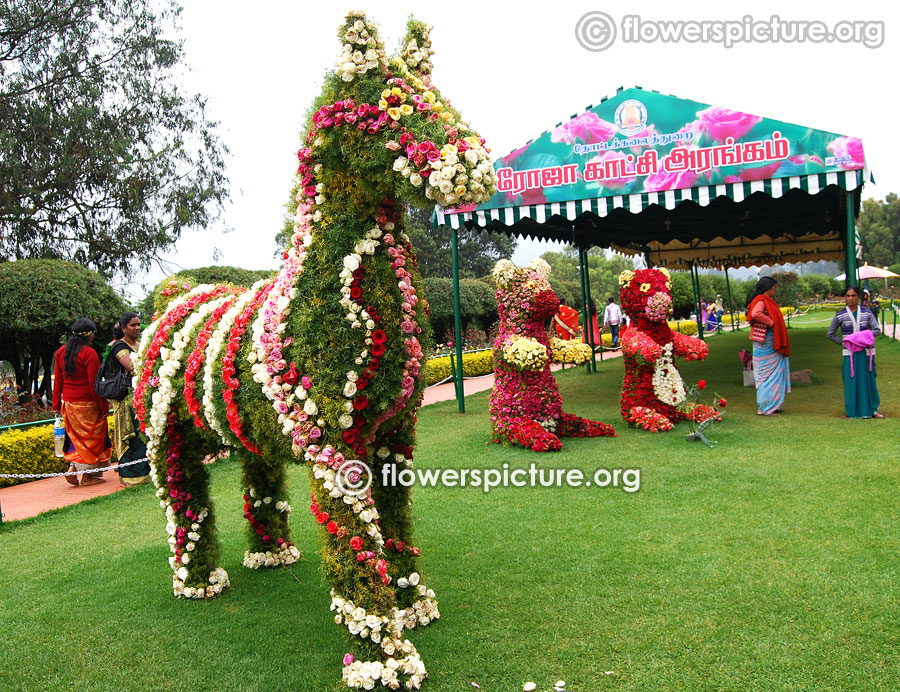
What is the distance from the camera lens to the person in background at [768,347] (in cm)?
786

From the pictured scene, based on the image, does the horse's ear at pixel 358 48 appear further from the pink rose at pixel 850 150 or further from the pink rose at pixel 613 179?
the pink rose at pixel 850 150

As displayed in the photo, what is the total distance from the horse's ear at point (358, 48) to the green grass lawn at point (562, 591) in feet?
8.43

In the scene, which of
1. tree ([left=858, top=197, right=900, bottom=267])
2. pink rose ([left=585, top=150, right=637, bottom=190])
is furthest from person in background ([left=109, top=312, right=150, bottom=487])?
tree ([left=858, top=197, right=900, bottom=267])

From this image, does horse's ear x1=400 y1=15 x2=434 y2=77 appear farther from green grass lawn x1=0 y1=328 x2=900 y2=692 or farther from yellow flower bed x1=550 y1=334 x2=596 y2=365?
yellow flower bed x1=550 y1=334 x2=596 y2=365

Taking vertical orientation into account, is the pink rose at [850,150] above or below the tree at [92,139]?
below

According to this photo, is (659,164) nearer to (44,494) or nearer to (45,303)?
(44,494)

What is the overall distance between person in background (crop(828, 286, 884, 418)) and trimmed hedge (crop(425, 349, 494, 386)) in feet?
22.6

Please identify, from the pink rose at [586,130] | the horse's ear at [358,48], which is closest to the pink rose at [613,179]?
the pink rose at [586,130]

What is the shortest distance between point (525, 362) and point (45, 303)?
809 cm

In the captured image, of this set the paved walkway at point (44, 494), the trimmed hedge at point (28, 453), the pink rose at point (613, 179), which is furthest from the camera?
the pink rose at point (613, 179)

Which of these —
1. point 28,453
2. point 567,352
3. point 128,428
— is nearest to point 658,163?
point 567,352

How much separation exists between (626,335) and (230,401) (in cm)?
563

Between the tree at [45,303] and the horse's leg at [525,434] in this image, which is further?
the tree at [45,303]

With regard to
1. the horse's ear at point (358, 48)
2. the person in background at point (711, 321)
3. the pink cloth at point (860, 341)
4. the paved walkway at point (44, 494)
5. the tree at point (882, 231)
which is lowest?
the paved walkway at point (44, 494)
